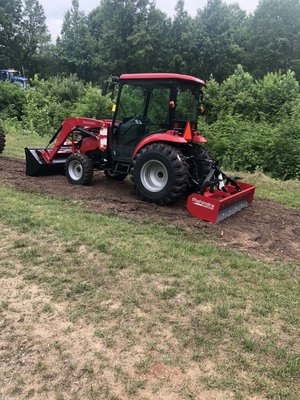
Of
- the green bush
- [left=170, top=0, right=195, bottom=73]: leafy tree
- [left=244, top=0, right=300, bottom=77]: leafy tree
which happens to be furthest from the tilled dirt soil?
[left=244, top=0, right=300, bottom=77]: leafy tree

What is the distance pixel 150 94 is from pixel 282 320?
457 centimetres

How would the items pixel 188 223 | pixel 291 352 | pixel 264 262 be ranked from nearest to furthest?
1. pixel 291 352
2. pixel 264 262
3. pixel 188 223

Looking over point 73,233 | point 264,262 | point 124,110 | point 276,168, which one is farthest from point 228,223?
point 276,168

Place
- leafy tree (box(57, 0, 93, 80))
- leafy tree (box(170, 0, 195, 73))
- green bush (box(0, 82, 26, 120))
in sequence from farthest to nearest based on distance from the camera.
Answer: leafy tree (box(57, 0, 93, 80)) < leafy tree (box(170, 0, 195, 73)) < green bush (box(0, 82, 26, 120))

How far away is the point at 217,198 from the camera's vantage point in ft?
21.2

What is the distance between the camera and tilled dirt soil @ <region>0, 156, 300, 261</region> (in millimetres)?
5246

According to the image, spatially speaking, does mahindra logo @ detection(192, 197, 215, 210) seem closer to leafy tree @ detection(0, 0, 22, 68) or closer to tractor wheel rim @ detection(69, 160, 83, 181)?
tractor wheel rim @ detection(69, 160, 83, 181)

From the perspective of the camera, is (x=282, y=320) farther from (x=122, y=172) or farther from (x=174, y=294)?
(x=122, y=172)

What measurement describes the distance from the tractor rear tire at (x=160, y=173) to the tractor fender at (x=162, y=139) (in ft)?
0.32

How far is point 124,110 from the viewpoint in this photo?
7133 millimetres

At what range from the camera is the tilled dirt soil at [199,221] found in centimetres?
525

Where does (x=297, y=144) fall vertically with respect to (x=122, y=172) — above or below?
above

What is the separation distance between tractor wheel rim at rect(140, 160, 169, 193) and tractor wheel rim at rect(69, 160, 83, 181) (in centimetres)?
166

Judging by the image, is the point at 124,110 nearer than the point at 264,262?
No
